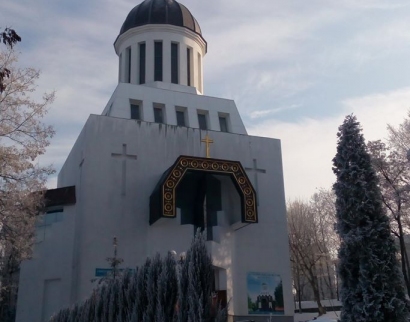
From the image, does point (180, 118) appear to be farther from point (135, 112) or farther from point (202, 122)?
point (135, 112)

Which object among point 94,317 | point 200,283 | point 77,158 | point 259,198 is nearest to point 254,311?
point 259,198

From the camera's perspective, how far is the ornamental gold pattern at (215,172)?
17.1m

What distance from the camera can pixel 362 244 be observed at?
30.9ft

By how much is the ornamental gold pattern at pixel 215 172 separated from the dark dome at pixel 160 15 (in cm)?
785

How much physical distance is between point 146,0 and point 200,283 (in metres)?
20.4

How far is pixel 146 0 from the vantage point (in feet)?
78.4

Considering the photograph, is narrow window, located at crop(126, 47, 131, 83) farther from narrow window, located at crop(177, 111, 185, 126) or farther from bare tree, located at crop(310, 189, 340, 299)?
bare tree, located at crop(310, 189, 340, 299)

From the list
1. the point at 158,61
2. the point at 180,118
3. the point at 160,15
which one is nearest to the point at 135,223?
the point at 180,118

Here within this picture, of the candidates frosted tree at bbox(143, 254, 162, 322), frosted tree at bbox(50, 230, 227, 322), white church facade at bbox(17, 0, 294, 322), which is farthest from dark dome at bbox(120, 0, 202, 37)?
frosted tree at bbox(143, 254, 162, 322)

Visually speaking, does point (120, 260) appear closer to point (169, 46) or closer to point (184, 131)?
point (184, 131)

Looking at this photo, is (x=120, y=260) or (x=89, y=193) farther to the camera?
(x=89, y=193)

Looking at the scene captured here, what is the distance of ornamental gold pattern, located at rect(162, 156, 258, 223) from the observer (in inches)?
674

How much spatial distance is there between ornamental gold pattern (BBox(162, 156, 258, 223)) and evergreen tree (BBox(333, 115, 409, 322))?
308 inches

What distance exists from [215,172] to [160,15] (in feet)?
28.8
